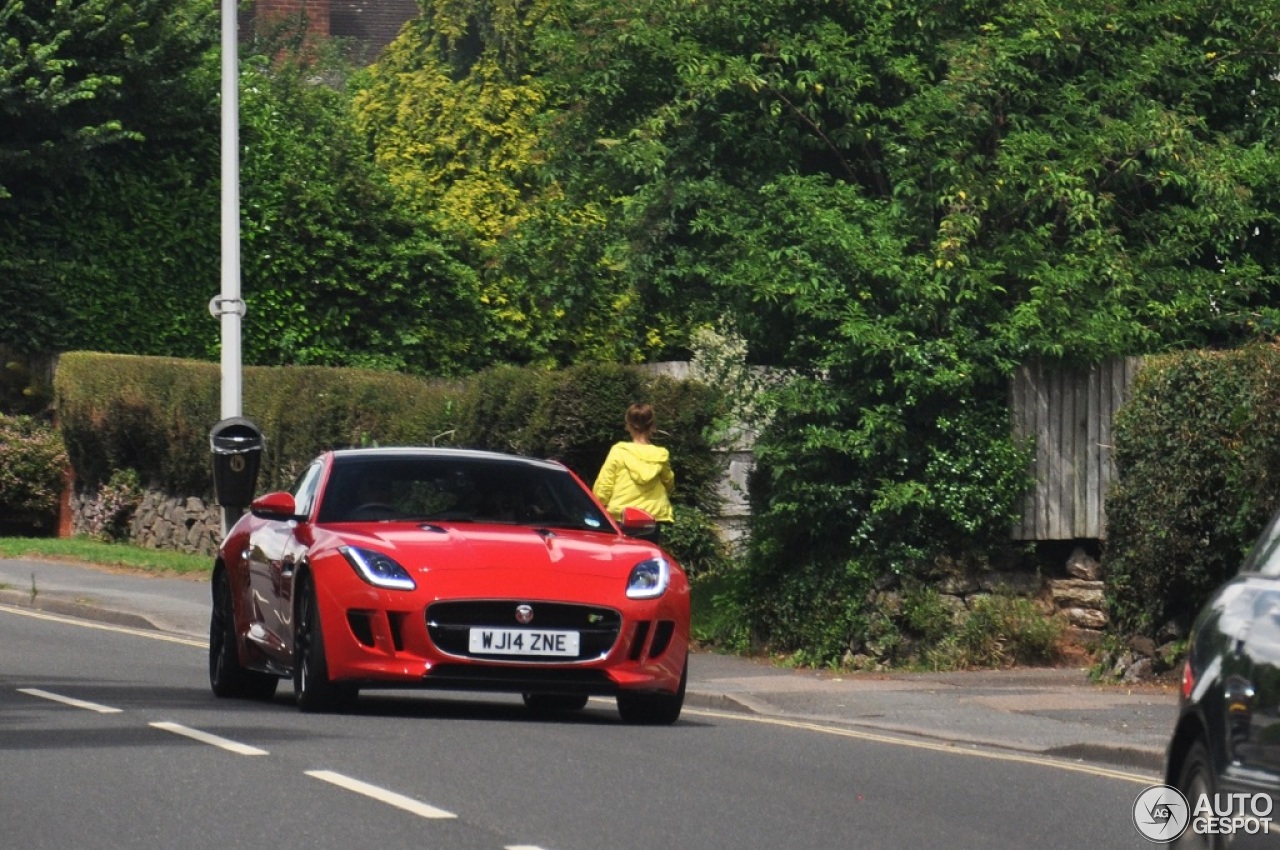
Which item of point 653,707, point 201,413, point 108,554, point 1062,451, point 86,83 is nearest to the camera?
point 653,707

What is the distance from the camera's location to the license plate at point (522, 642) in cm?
1226

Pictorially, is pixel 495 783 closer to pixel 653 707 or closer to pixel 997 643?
pixel 653 707

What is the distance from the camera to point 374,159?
138 ft

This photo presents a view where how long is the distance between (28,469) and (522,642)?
72.9 feet

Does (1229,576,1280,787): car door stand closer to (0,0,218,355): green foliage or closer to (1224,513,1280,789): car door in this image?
(1224,513,1280,789): car door

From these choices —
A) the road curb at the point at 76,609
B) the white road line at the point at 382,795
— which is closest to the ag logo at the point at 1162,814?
the white road line at the point at 382,795

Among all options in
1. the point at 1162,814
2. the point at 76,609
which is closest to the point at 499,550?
the point at 1162,814

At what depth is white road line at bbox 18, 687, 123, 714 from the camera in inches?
507

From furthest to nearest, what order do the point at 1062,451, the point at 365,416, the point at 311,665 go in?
the point at 365,416
the point at 1062,451
the point at 311,665

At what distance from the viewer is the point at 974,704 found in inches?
573

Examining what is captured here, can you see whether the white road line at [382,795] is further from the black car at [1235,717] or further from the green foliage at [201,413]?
the green foliage at [201,413]

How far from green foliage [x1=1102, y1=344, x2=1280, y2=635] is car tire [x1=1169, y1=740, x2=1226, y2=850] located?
24.2ft

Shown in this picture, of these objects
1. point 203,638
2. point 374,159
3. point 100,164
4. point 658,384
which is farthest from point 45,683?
point 374,159

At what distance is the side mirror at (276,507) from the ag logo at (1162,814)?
5.18 m
